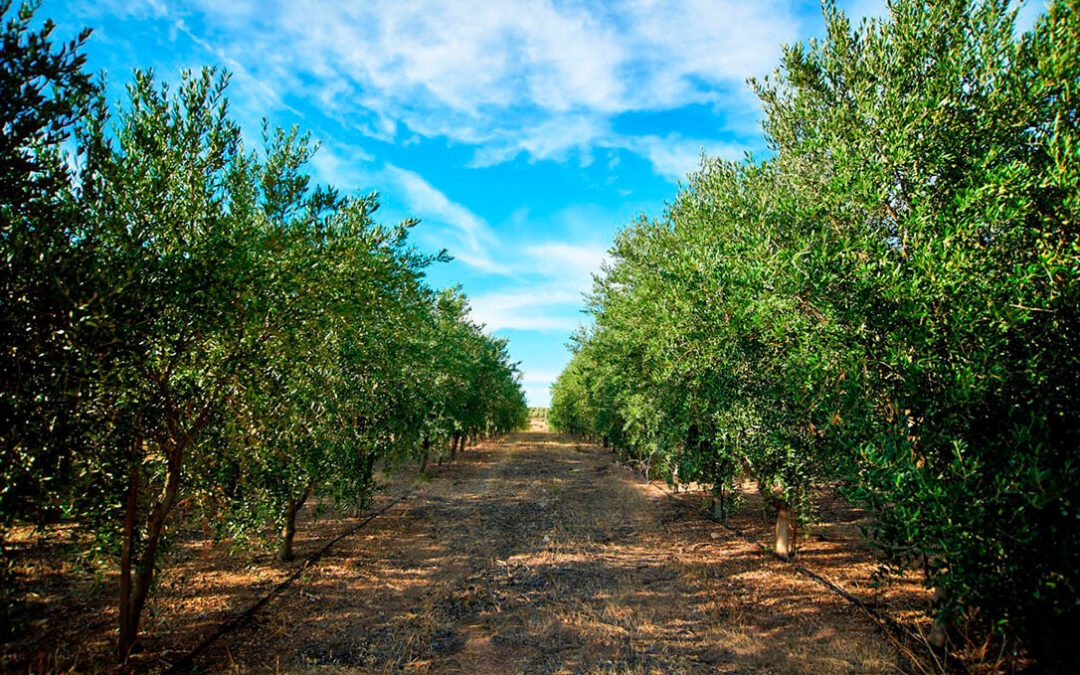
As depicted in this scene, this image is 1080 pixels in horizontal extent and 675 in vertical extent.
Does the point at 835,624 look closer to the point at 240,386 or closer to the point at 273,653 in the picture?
the point at 273,653

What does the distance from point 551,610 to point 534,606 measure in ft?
1.69

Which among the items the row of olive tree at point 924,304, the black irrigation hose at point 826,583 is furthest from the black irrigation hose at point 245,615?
the black irrigation hose at point 826,583

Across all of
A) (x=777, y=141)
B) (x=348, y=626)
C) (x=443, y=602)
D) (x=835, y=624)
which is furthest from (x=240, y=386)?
(x=777, y=141)

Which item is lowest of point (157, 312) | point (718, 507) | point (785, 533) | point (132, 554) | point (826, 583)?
point (826, 583)

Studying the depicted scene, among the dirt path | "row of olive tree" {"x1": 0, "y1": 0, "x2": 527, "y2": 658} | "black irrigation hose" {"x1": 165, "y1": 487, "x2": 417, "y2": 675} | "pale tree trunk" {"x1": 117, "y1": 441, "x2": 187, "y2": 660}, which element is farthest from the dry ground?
"row of olive tree" {"x1": 0, "y1": 0, "x2": 527, "y2": 658}

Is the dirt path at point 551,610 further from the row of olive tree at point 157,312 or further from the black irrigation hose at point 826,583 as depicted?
the row of olive tree at point 157,312

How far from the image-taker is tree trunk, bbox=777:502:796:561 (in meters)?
15.9

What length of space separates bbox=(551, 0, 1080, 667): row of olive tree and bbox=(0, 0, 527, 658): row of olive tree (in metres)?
9.09

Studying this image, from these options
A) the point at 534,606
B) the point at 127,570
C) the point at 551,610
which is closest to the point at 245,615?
the point at 127,570

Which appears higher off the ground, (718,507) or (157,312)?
(157,312)

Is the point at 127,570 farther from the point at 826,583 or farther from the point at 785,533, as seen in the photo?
the point at 785,533

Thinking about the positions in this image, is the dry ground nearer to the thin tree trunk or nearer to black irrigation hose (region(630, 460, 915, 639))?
black irrigation hose (region(630, 460, 915, 639))

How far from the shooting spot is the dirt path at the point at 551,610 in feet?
31.5

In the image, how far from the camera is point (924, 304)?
7426 mm
